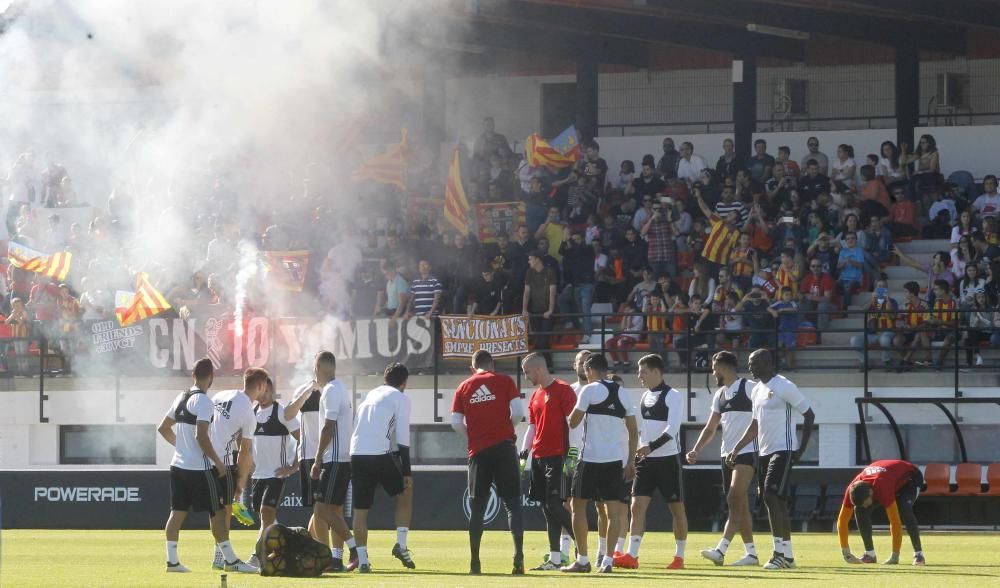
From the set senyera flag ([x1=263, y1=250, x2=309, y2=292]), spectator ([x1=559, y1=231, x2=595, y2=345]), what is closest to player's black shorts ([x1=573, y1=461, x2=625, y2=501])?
spectator ([x1=559, y1=231, x2=595, y2=345])

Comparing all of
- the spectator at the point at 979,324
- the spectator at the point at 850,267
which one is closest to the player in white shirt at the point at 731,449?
the spectator at the point at 979,324

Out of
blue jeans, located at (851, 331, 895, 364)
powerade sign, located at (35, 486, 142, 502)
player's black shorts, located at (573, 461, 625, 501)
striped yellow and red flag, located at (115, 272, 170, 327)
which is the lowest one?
powerade sign, located at (35, 486, 142, 502)

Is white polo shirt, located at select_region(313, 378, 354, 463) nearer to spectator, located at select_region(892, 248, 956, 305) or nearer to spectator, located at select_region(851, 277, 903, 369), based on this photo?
spectator, located at select_region(851, 277, 903, 369)

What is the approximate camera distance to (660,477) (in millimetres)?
14977

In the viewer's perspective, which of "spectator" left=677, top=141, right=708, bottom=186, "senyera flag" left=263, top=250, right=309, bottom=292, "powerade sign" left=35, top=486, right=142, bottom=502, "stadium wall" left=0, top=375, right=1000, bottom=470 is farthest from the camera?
"spectator" left=677, top=141, right=708, bottom=186

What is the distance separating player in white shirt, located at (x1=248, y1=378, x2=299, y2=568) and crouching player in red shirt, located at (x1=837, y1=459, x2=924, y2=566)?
5109 mm

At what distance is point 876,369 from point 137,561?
38.2ft

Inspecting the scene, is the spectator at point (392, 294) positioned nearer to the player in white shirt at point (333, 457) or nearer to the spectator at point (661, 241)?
the spectator at point (661, 241)

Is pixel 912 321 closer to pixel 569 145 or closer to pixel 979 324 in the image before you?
pixel 979 324

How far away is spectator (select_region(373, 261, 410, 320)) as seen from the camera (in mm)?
25828

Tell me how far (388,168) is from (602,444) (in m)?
14.9

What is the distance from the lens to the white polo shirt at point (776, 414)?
14492 millimetres

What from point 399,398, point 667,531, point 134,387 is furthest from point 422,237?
point 399,398

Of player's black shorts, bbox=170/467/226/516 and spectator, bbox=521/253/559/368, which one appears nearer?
player's black shorts, bbox=170/467/226/516
